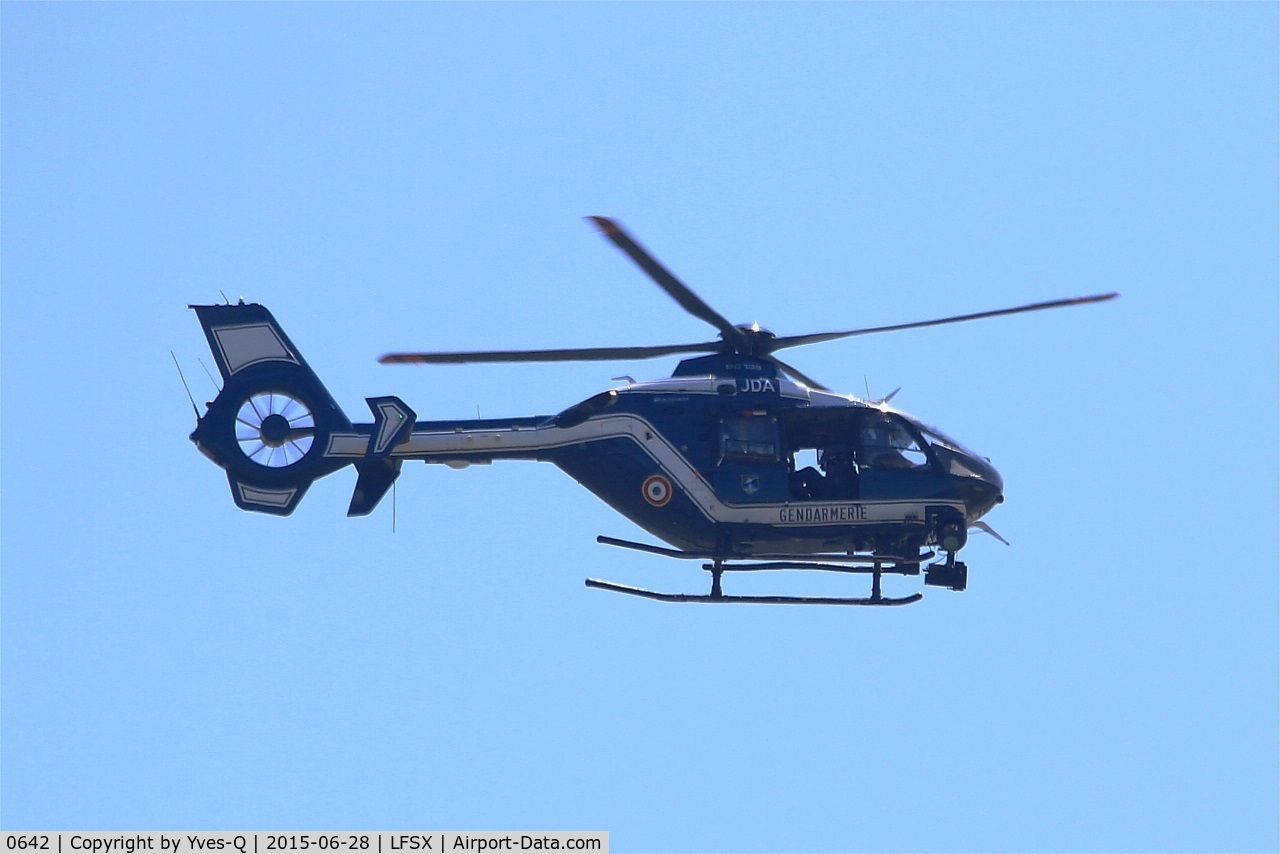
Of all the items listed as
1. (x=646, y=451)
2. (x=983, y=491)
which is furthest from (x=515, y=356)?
(x=983, y=491)

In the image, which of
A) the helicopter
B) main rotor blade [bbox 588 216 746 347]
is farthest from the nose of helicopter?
main rotor blade [bbox 588 216 746 347]

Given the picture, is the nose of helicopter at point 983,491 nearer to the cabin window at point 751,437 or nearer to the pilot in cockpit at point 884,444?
the pilot in cockpit at point 884,444

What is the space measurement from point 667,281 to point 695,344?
1.93m

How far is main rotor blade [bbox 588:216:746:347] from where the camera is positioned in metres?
23.7

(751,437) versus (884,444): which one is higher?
(751,437)

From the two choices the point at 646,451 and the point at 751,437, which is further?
the point at 646,451

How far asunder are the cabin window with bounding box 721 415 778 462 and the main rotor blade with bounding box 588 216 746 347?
1.09 meters

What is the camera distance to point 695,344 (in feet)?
88.0

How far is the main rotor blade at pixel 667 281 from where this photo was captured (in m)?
23.7

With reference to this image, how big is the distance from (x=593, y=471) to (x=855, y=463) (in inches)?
124

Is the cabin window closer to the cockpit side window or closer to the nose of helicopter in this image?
the cockpit side window

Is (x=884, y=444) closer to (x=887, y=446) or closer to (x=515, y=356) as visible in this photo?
(x=887, y=446)

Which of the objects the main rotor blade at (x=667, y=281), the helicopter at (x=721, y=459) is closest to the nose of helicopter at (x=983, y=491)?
the helicopter at (x=721, y=459)

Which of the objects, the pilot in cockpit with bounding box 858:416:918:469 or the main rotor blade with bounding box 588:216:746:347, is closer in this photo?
the main rotor blade with bounding box 588:216:746:347
